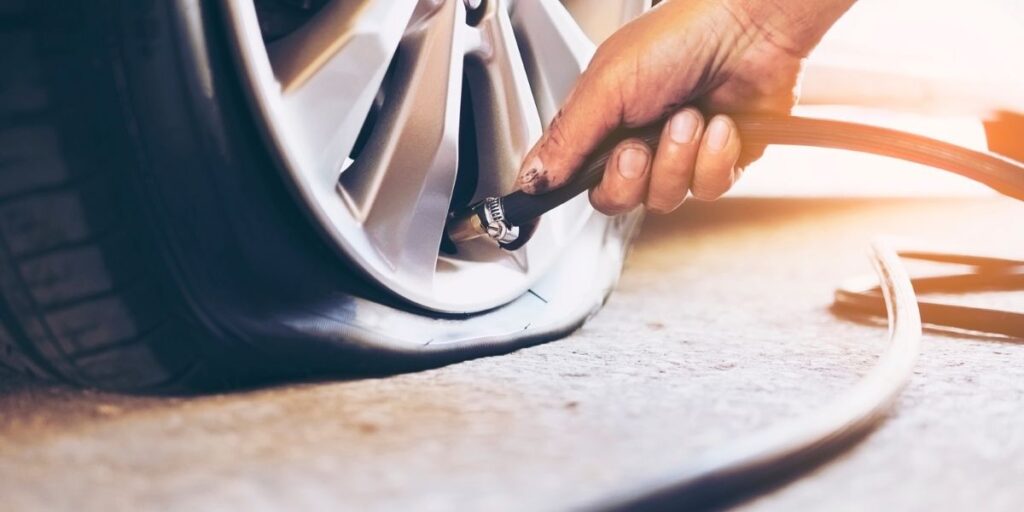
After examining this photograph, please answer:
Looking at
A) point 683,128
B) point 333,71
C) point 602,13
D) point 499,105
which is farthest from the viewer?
point 602,13

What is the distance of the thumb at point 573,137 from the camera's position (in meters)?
0.77

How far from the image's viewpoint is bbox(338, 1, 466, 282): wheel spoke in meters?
0.70

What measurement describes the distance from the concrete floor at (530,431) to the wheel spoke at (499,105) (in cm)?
18

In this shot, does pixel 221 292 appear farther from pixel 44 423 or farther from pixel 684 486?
pixel 684 486

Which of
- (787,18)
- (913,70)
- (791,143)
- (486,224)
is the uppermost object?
(913,70)

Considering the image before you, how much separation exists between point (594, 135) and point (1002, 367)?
1.26ft

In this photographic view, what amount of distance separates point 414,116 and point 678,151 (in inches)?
8.7

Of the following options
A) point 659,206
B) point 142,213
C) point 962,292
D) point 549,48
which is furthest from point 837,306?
point 142,213

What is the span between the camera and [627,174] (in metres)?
0.77

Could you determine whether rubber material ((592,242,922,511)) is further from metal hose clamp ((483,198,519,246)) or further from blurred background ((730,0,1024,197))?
blurred background ((730,0,1024,197))

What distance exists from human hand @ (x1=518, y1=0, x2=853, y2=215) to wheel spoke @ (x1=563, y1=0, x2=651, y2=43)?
18 cm

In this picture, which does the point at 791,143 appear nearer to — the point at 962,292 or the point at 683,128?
the point at 683,128

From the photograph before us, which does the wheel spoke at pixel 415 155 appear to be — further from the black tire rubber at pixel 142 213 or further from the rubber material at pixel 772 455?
the rubber material at pixel 772 455

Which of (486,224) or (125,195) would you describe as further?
(486,224)
